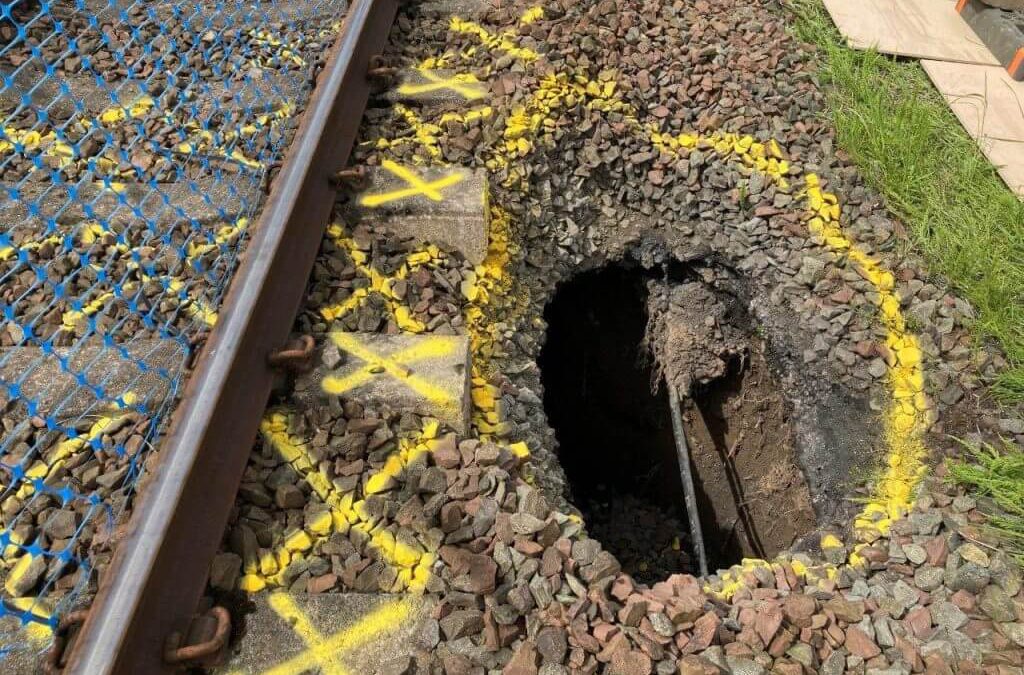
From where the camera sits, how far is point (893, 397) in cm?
271

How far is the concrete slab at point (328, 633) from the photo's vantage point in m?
1.70

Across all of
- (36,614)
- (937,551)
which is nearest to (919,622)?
(937,551)

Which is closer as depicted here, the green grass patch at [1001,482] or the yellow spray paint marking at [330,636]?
the yellow spray paint marking at [330,636]

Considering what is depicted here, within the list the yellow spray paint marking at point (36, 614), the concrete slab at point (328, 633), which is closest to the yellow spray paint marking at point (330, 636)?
the concrete slab at point (328, 633)

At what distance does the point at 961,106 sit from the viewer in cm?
335

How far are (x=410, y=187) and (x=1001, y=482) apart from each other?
7.46 feet

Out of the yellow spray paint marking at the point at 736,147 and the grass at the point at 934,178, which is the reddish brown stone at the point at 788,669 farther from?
the yellow spray paint marking at the point at 736,147

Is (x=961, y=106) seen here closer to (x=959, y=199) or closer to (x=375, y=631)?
(x=959, y=199)

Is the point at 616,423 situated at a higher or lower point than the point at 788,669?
lower

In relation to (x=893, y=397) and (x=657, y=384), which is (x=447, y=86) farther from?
(x=893, y=397)

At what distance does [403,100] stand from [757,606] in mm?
2396

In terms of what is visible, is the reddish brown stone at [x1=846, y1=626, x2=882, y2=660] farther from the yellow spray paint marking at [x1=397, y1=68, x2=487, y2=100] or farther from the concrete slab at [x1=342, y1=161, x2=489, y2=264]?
the yellow spray paint marking at [x1=397, y1=68, x2=487, y2=100]

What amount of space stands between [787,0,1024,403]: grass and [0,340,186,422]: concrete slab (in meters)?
2.82

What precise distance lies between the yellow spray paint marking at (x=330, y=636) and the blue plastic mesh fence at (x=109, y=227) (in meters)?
0.47
